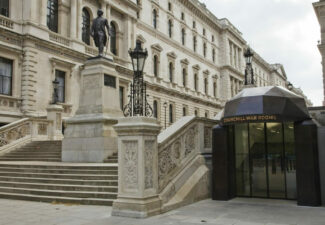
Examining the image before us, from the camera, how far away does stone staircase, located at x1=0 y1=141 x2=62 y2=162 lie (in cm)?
1576

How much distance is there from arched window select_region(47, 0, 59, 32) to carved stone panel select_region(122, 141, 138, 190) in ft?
74.7

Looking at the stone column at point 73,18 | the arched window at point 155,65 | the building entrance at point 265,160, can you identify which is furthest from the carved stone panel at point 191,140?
the arched window at point 155,65

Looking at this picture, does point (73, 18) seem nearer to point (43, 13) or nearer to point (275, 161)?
point (43, 13)

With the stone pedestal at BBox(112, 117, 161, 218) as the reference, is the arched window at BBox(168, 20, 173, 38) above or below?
above

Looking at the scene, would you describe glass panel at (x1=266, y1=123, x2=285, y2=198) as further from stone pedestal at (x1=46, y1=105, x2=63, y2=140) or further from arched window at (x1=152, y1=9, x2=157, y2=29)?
arched window at (x1=152, y1=9, x2=157, y2=29)

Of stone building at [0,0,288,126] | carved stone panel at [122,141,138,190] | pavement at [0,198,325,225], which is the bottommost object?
pavement at [0,198,325,225]

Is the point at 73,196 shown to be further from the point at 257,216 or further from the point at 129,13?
the point at 129,13

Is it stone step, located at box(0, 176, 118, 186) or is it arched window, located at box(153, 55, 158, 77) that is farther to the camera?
arched window, located at box(153, 55, 158, 77)

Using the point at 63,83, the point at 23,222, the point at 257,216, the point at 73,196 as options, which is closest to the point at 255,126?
the point at 257,216

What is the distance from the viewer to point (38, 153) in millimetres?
16531

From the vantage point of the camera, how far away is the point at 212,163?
10609 mm

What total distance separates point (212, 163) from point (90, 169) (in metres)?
3.81

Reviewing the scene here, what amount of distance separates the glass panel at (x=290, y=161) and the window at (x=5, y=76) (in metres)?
19.5

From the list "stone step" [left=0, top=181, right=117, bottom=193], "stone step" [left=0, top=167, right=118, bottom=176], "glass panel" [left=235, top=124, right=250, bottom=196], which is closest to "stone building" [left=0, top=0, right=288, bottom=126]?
"stone step" [left=0, top=167, right=118, bottom=176]
